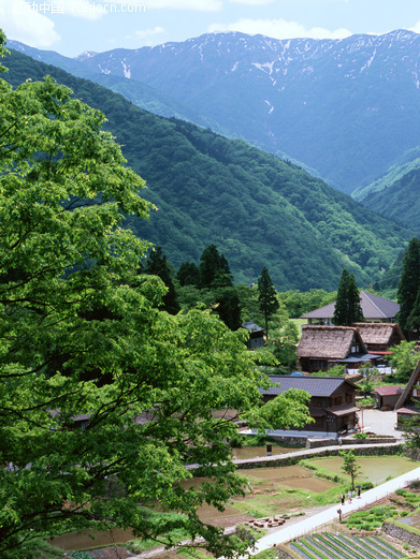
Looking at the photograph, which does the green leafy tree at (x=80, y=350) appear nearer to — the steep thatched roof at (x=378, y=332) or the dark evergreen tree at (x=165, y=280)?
the dark evergreen tree at (x=165, y=280)

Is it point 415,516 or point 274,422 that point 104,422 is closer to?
point 274,422

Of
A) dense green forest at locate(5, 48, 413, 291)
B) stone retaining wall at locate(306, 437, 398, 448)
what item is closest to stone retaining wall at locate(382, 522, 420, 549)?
stone retaining wall at locate(306, 437, 398, 448)

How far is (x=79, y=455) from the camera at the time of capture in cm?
956

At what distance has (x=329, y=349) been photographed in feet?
212

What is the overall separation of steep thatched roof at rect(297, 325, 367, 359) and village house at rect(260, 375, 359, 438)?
52.1 ft

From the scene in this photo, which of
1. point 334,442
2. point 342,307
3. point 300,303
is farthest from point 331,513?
point 300,303

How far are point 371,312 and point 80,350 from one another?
75355mm

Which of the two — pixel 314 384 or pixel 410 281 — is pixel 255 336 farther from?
pixel 314 384

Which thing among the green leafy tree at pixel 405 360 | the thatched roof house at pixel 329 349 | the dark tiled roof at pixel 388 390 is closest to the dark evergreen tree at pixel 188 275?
the thatched roof house at pixel 329 349

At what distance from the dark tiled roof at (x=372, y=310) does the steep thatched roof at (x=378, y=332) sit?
8.79 metres

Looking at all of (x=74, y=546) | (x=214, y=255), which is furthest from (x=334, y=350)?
(x=74, y=546)

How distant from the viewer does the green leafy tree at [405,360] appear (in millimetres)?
56438

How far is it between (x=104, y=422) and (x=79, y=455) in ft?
2.74

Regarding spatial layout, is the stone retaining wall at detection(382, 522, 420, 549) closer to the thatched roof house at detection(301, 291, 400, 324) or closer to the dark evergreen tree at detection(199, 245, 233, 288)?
the dark evergreen tree at detection(199, 245, 233, 288)
